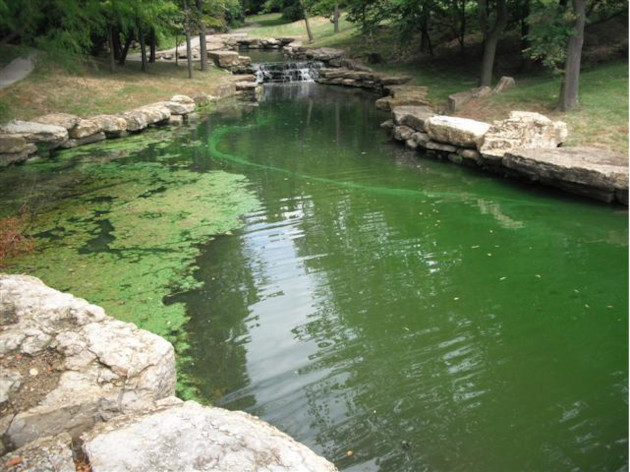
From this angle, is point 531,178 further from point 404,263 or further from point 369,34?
point 369,34

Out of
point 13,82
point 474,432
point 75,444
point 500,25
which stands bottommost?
point 474,432

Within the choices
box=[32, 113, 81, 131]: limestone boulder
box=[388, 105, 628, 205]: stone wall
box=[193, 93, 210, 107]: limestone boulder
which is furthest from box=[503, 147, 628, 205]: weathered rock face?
box=[193, 93, 210, 107]: limestone boulder

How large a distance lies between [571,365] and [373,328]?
2226mm

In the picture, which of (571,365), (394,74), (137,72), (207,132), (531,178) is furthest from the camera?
(394,74)

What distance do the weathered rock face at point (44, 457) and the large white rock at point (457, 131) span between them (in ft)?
39.3

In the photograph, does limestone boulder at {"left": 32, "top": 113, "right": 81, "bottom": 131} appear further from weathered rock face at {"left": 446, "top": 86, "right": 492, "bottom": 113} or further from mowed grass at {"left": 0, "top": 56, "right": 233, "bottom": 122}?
weathered rock face at {"left": 446, "top": 86, "right": 492, "bottom": 113}

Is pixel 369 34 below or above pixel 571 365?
above

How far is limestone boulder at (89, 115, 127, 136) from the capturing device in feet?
58.3

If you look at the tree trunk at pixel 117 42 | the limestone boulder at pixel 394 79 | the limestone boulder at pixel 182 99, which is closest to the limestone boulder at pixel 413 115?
the limestone boulder at pixel 394 79

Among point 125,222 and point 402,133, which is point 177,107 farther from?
point 125,222

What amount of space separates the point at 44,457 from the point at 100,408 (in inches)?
30.6

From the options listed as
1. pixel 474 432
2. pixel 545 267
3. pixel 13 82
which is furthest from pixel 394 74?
pixel 474 432

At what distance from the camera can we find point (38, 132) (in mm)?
15703

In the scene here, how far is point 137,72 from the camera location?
25359 millimetres
